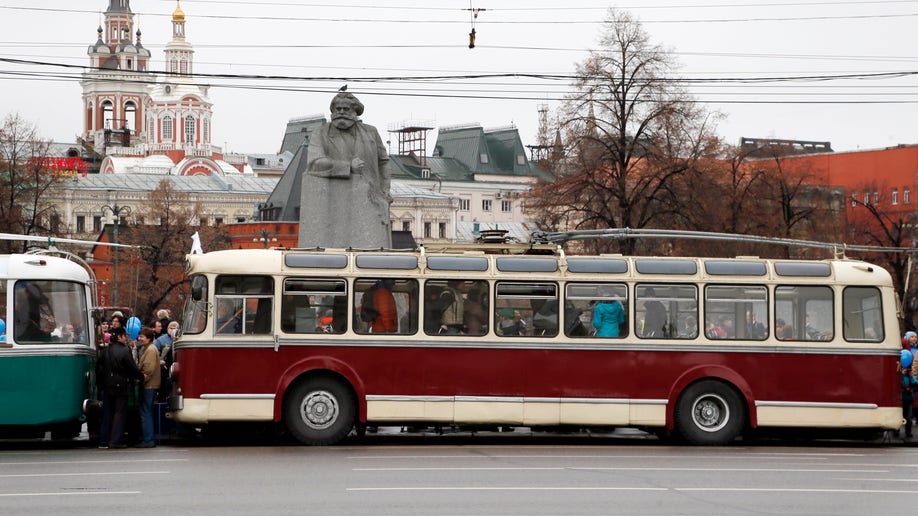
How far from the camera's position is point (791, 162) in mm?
89312

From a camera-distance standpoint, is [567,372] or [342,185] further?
[342,185]

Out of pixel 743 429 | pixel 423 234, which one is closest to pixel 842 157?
pixel 423 234

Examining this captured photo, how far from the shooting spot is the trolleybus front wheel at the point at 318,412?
884 inches

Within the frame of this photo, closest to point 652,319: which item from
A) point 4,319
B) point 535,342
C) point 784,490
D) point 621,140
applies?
point 535,342

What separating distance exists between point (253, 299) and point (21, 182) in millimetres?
50751

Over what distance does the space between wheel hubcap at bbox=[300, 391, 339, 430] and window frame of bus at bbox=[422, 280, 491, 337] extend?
1.68m

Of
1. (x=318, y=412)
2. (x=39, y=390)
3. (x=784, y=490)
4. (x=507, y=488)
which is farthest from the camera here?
(x=318, y=412)

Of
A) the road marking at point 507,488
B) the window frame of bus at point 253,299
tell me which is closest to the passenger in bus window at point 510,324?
the window frame of bus at point 253,299

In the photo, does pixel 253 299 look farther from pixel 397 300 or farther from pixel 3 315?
pixel 3 315

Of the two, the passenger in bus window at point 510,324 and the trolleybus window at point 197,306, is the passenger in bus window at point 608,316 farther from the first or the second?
the trolleybus window at point 197,306

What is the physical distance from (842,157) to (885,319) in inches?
3974

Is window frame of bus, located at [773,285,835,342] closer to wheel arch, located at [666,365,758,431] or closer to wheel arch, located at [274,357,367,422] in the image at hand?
wheel arch, located at [666,365,758,431]

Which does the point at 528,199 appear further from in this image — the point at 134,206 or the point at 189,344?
the point at 134,206

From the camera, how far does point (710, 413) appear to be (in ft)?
76.1
